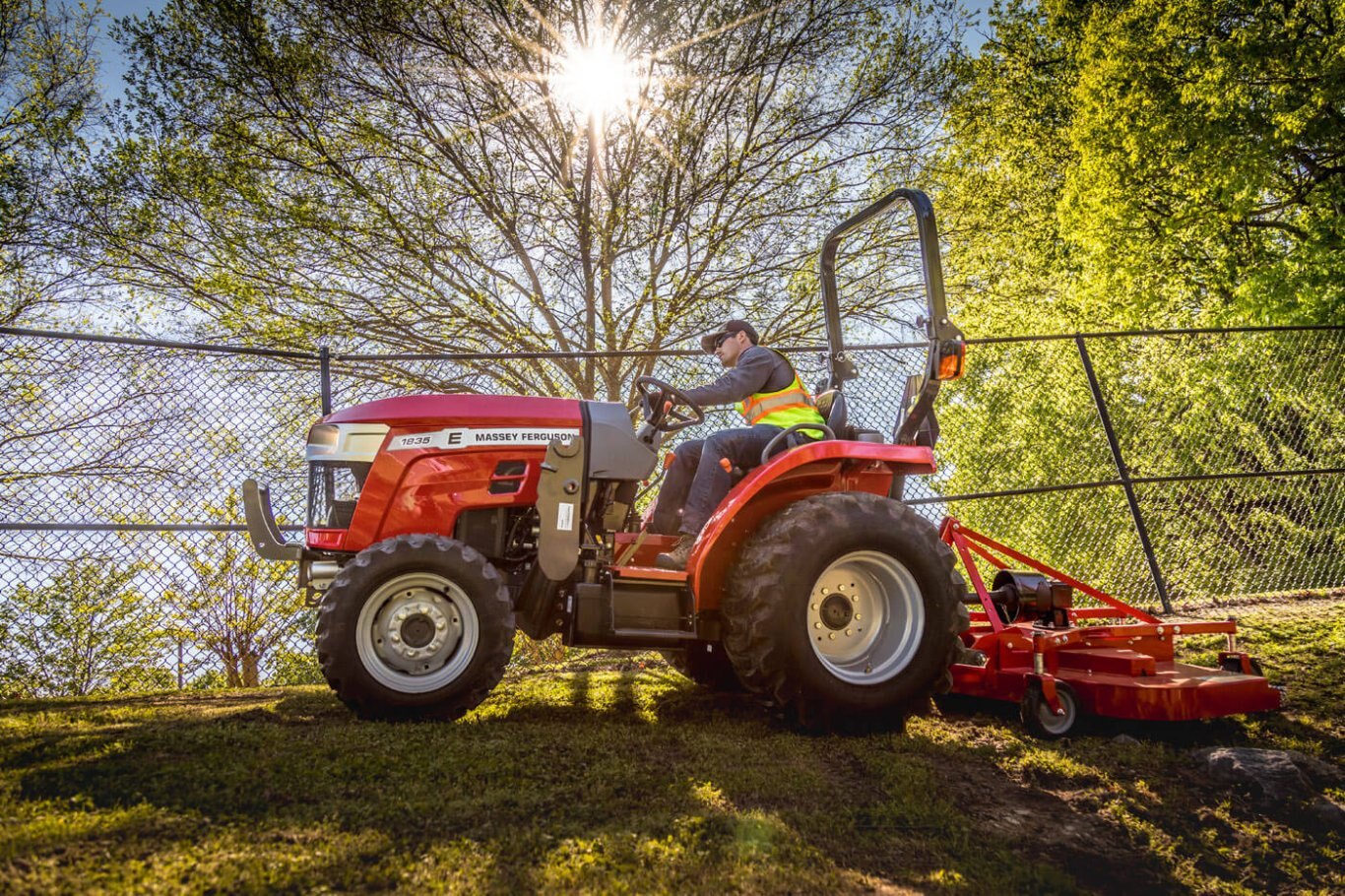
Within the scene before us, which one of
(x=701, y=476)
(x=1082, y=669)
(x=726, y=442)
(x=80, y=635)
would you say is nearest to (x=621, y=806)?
(x=701, y=476)

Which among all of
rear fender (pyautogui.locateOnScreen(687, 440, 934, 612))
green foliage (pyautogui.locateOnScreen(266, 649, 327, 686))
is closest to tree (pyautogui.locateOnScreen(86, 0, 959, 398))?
green foliage (pyautogui.locateOnScreen(266, 649, 327, 686))

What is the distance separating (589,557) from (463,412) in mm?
791

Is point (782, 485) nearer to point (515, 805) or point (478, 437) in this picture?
point (478, 437)

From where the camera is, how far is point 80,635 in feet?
28.3

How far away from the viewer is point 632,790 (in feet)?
9.13

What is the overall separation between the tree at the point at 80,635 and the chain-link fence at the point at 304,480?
1.0 inches

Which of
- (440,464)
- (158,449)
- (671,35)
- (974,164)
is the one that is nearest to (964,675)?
(440,464)

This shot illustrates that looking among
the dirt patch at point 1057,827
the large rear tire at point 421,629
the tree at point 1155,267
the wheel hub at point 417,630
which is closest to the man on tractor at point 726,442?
the large rear tire at point 421,629

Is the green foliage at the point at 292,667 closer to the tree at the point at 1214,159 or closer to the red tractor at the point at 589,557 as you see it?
the red tractor at the point at 589,557

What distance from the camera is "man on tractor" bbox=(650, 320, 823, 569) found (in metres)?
3.95

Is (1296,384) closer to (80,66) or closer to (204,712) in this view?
(204,712)

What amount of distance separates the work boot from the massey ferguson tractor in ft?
0.46

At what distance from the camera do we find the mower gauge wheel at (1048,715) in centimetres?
379

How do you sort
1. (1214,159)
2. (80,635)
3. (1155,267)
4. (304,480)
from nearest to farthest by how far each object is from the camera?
(304,480) < (80,635) < (1214,159) < (1155,267)
